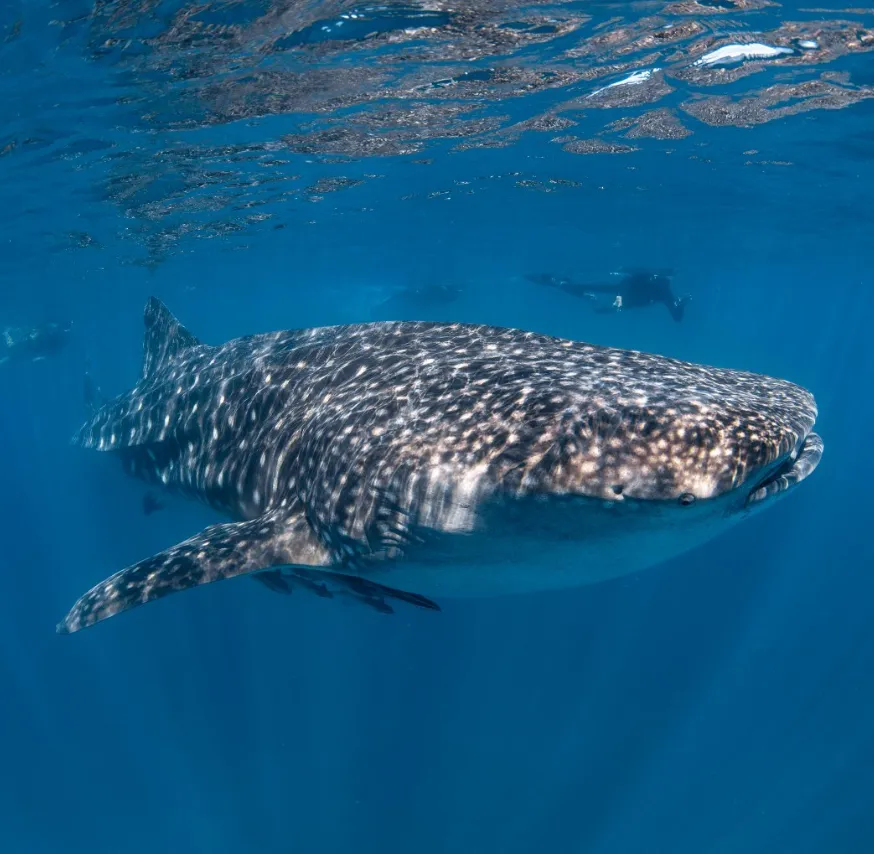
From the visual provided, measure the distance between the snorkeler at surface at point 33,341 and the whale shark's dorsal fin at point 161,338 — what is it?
30102mm

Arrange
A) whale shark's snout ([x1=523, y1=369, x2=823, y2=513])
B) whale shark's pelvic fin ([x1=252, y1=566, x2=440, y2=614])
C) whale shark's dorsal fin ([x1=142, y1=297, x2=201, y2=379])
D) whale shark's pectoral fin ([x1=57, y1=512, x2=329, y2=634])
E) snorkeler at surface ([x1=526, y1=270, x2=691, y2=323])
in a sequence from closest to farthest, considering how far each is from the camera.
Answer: whale shark's snout ([x1=523, y1=369, x2=823, y2=513]), whale shark's pectoral fin ([x1=57, y1=512, x2=329, y2=634]), whale shark's pelvic fin ([x1=252, y1=566, x2=440, y2=614]), whale shark's dorsal fin ([x1=142, y1=297, x2=201, y2=379]), snorkeler at surface ([x1=526, y1=270, x2=691, y2=323])

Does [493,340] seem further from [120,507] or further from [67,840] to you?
[67,840]

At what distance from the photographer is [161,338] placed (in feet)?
41.1

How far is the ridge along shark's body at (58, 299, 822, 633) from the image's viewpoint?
4.21 meters

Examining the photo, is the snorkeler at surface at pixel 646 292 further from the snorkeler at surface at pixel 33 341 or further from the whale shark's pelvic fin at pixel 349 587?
the snorkeler at surface at pixel 33 341

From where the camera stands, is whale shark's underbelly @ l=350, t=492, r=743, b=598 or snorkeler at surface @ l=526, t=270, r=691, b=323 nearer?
whale shark's underbelly @ l=350, t=492, r=743, b=598

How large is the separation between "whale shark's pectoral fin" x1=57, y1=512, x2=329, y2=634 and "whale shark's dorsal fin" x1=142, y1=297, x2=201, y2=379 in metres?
6.65

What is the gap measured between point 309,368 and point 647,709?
12.4m

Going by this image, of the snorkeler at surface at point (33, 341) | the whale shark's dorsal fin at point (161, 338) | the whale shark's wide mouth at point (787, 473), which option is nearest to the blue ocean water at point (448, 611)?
the whale shark's dorsal fin at point (161, 338)

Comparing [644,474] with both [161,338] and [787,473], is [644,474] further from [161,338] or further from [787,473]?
[161,338]

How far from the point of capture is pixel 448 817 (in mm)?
12844

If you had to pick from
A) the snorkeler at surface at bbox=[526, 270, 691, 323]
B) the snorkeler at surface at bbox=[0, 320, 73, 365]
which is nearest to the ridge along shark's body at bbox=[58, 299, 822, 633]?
the snorkeler at surface at bbox=[526, 270, 691, 323]

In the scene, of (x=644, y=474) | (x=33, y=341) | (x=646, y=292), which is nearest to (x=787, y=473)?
(x=644, y=474)

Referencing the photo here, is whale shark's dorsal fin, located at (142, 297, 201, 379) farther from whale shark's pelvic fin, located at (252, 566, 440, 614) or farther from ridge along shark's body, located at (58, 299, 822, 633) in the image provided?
whale shark's pelvic fin, located at (252, 566, 440, 614)
